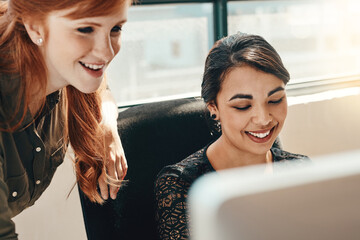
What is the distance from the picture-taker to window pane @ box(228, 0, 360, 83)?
9.48 ft

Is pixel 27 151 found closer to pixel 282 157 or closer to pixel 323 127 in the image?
pixel 282 157

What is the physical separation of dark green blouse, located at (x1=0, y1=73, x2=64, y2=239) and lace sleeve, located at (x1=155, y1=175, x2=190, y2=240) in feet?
0.92

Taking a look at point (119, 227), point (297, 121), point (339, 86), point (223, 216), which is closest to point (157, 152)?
point (119, 227)

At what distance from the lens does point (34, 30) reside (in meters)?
1.08

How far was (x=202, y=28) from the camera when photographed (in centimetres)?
274

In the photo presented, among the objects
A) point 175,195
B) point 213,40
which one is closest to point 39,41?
point 175,195

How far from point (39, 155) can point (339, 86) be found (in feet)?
7.50

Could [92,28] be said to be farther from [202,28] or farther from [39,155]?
[202,28]

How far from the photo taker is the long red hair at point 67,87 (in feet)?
3.39

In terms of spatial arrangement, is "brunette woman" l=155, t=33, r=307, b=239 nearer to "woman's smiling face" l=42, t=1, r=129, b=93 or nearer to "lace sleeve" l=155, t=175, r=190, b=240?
"lace sleeve" l=155, t=175, r=190, b=240

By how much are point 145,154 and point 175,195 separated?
13 cm

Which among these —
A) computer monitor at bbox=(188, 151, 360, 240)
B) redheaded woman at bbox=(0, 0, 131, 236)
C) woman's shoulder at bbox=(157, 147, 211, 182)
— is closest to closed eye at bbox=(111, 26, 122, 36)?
redheaded woman at bbox=(0, 0, 131, 236)

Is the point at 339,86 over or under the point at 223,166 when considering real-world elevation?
over

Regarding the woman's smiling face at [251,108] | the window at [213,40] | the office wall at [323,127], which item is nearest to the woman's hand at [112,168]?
the woman's smiling face at [251,108]
